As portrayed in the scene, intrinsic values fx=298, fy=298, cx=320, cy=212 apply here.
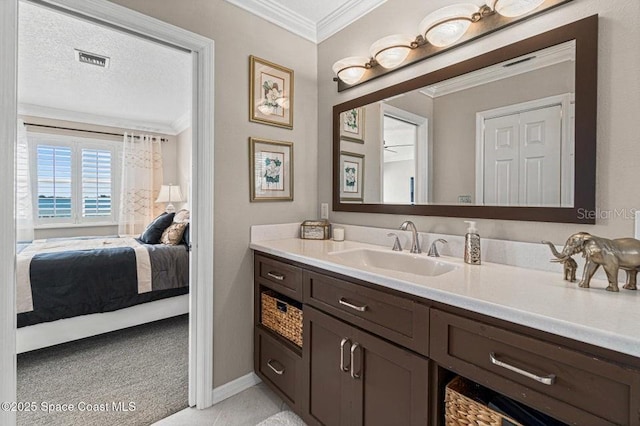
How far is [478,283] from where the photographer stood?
104 centimetres

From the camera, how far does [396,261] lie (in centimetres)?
163

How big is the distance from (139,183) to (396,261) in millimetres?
5058

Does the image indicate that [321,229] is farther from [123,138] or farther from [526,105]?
[123,138]

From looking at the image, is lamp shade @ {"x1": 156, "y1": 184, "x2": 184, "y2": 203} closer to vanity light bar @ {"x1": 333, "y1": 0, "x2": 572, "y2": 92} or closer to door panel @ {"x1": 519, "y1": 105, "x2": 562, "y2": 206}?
vanity light bar @ {"x1": 333, "y1": 0, "x2": 572, "y2": 92}

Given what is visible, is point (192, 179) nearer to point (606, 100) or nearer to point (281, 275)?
point (281, 275)

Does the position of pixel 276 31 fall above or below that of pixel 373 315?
above

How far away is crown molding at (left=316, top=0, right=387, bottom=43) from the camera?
6.25ft

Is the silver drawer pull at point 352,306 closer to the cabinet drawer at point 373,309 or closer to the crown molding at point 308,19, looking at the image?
the cabinet drawer at point 373,309

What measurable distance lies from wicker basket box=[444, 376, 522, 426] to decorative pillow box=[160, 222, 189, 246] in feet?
9.82

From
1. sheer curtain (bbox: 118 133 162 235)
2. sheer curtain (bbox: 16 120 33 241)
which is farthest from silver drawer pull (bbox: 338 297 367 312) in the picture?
sheer curtain (bbox: 16 120 33 241)

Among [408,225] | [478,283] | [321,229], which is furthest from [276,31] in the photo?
[478,283]

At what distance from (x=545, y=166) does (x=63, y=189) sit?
6.08 m

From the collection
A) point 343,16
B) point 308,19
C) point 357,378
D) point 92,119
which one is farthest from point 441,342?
point 92,119

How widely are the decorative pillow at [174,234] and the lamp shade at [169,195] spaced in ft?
6.32
